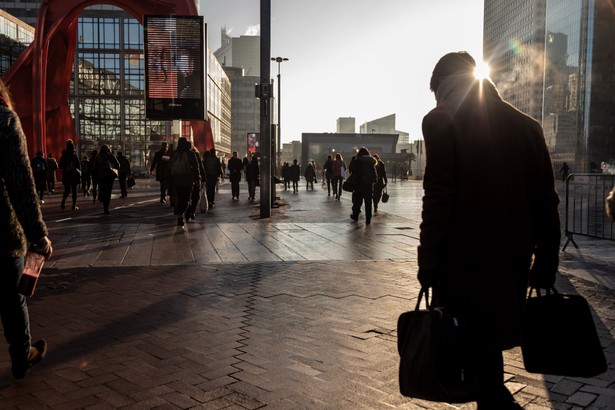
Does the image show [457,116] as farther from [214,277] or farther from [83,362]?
[214,277]

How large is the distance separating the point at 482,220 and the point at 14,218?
2.47 m

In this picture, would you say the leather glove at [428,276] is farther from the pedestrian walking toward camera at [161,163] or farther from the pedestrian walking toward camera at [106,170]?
the pedestrian walking toward camera at [161,163]

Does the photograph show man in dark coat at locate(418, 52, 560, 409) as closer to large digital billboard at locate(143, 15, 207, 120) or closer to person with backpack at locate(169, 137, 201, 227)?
person with backpack at locate(169, 137, 201, 227)

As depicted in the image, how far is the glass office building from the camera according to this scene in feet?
307

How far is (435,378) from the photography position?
2.26 metres

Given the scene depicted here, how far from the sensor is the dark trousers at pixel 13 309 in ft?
10.4

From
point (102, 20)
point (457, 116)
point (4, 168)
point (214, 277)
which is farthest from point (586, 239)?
point (102, 20)

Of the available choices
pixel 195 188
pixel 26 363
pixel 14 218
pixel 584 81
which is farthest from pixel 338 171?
pixel 584 81

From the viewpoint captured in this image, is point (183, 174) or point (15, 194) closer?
point (15, 194)

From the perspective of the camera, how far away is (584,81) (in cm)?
9538

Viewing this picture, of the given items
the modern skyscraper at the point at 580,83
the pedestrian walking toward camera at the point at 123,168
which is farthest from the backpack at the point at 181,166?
the modern skyscraper at the point at 580,83

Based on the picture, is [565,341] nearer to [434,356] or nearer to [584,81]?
[434,356]

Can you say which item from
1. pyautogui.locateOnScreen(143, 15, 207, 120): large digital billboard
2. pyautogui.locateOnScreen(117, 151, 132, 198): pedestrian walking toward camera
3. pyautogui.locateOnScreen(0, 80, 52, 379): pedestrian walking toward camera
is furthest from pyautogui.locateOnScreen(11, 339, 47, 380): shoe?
pyautogui.locateOnScreen(117, 151, 132, 198): pedestrian walking toward camera

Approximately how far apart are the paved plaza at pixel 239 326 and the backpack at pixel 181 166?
89.0 inches
